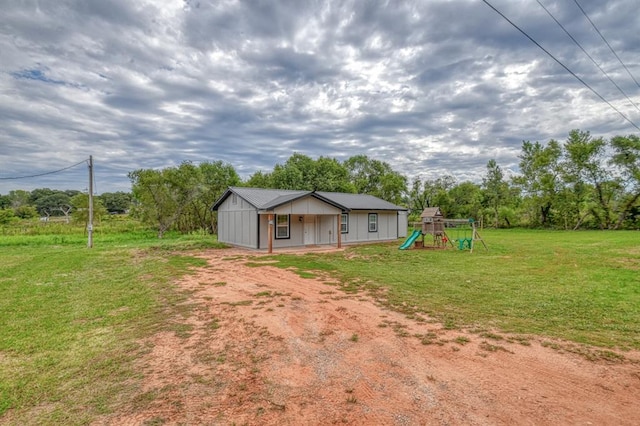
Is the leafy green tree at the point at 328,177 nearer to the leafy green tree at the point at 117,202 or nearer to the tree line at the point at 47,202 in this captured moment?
the tree line at the point at 47,202

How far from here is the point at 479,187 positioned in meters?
Answer: 38.8

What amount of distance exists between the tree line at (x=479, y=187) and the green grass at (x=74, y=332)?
44.0 feet

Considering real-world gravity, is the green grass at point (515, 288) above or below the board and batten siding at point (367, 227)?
below

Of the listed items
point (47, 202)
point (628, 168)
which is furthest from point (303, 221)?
point (47, 202)

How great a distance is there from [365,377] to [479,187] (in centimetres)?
4015

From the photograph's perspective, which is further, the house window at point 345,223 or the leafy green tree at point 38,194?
the leafy green tree at point 38,194

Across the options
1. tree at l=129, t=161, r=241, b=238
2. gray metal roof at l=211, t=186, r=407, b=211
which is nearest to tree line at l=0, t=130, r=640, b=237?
tree at l=129, t=161, r=241, b=238

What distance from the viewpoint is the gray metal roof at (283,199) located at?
1568cm

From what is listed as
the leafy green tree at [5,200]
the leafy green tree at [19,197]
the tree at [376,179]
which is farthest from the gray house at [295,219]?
the leafy green tree at [19,197]

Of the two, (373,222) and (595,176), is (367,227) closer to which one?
(373,222)

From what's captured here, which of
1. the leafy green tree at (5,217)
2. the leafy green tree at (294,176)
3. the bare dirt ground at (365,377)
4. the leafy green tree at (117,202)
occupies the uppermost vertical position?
the leafy green tree at (294,176)

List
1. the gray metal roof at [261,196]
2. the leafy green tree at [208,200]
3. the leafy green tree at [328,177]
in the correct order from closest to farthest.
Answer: the gray metal roof at [261,196] < the leafy green tree at [208,200] < the leafy green tree at [328,177]

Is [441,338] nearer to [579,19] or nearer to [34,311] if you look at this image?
[34,311]

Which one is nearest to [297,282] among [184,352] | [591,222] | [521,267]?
[184,352]
